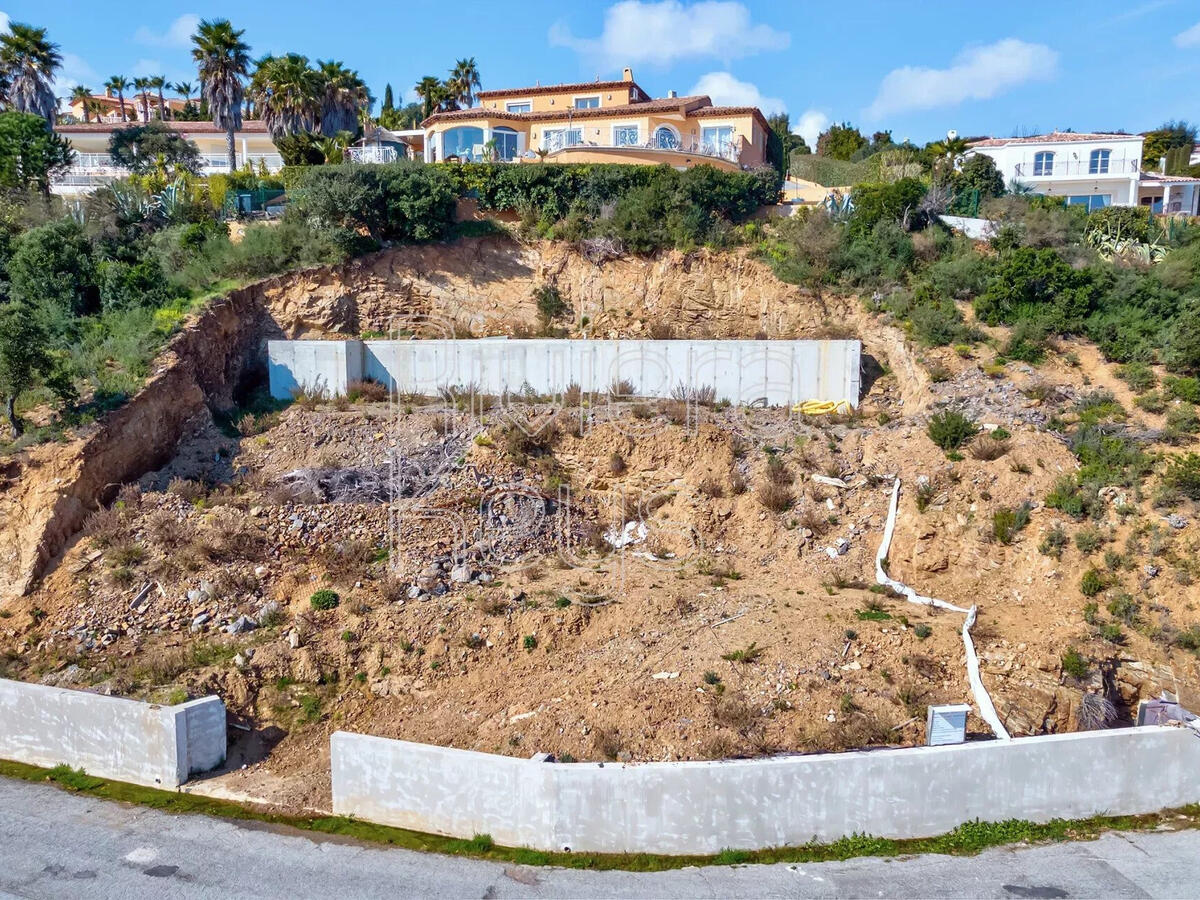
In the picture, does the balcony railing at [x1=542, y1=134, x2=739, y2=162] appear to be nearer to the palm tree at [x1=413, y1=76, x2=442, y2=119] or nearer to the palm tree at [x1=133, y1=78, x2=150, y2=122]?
the palm tree at [x1=413, y1=76, x2=442, y2=119]

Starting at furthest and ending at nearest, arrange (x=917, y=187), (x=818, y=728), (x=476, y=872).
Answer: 1. (x=917, y=187)
2. (x=818, y=728)
3. (x=476, y=872)

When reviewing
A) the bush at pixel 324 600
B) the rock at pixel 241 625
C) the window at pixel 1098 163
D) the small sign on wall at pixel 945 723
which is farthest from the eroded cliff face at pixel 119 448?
the window at pixel 1098 163

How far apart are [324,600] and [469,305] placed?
1252 cm

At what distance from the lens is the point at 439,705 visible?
1171cm

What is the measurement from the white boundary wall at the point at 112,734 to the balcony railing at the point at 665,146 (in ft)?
71.9

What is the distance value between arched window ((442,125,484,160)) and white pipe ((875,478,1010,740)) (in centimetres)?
2015

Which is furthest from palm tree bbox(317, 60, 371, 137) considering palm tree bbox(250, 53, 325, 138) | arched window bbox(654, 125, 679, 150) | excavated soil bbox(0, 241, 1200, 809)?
excavated soil bbox(0, 241, 1200, 809)

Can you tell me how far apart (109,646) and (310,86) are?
23.9 meters

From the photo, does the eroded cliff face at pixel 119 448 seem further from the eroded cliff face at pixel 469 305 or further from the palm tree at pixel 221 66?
the palm tree at pixel 221 66

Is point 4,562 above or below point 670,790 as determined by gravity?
above

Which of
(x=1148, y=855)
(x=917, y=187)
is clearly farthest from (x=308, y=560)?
(x=917, y=187)

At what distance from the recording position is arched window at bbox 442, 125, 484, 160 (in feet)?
94.4

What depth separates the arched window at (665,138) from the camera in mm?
27755

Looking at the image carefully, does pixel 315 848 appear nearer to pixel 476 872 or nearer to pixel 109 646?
pixel 476 872
